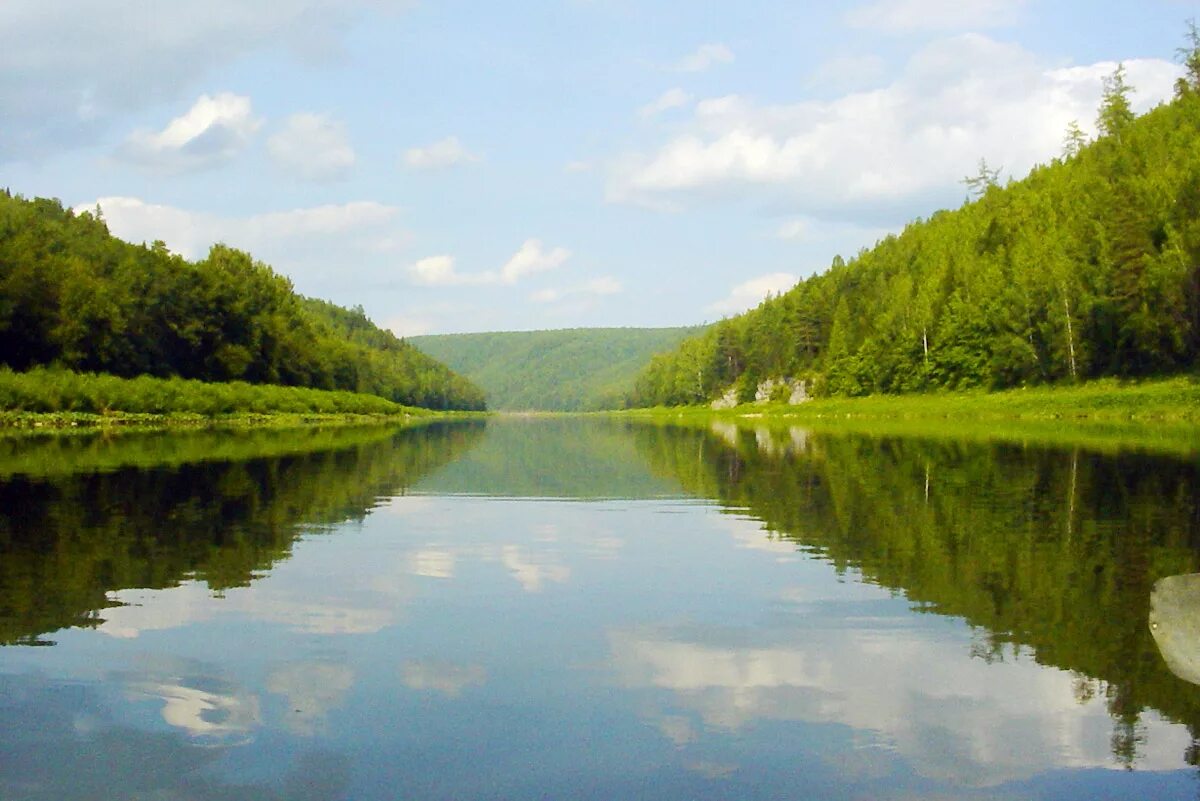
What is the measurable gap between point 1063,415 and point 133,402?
66.0m

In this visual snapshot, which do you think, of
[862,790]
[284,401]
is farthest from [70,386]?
[862,790]

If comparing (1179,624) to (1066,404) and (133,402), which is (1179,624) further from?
(133,402)

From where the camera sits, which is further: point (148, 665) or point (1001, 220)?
point (1001, 220)

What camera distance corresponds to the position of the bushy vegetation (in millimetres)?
65125

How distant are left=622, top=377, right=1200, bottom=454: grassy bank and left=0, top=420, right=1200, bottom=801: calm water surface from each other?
25.6 meters

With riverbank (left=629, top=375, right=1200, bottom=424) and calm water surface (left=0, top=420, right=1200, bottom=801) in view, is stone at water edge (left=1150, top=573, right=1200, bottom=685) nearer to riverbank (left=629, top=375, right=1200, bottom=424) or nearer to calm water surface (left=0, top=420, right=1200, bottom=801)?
calm water surface (left=0, top=420, right=1200, bottom=801)

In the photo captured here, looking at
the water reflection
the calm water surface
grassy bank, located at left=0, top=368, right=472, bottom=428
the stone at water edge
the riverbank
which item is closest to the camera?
the calm water surface

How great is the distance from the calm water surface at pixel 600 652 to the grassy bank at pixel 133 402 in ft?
164

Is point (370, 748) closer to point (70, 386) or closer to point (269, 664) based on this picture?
point (269, 664)

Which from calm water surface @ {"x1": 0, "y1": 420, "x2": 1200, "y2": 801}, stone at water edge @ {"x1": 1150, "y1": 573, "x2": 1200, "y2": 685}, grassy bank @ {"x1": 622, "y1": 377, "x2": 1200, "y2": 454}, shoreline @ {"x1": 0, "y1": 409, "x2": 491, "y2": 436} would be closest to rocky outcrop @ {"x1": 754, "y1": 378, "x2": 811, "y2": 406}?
grassy bank @ {"x1": 622, "y1": 377, "x2": 1200, "y2": 454}

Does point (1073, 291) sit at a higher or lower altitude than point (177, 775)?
higher

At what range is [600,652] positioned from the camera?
958 cm

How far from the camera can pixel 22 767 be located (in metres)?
6.67

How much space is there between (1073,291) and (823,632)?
86463 mm
